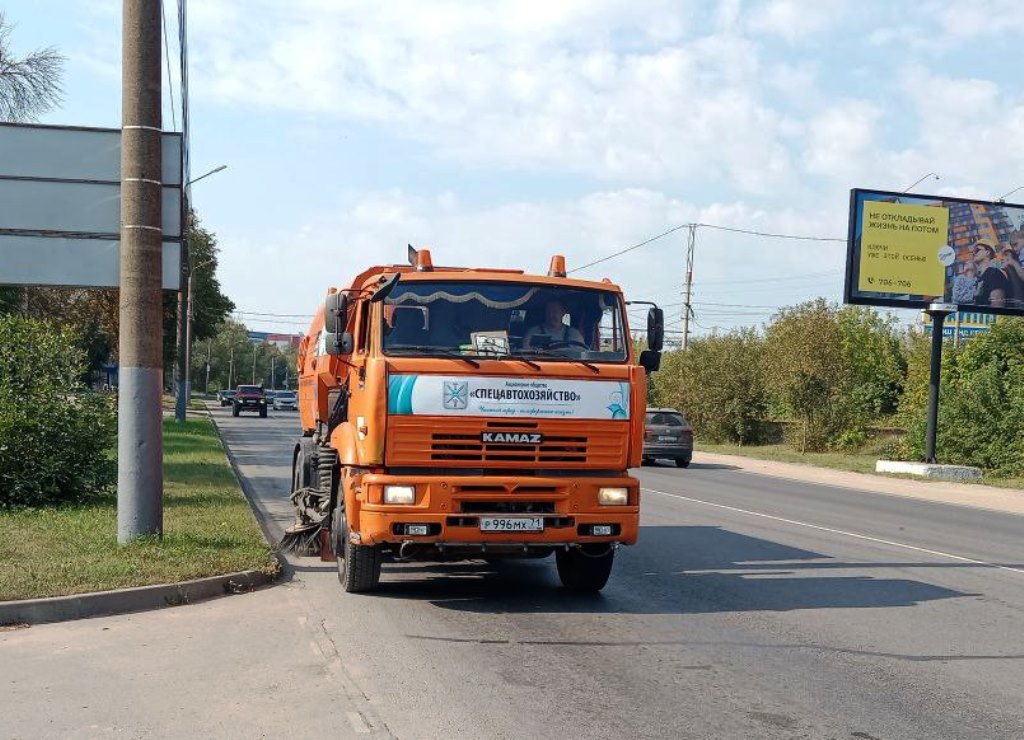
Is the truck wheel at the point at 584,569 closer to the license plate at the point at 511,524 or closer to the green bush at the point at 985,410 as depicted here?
the license plate at the point at 511,524

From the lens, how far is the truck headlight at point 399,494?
332 inches

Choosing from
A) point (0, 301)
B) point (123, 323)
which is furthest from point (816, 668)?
point (0, 301)

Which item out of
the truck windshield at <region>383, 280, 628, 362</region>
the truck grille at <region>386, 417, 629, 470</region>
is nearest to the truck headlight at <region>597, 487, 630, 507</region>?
the truck grille at <region>386, 417, 629, 470</region>

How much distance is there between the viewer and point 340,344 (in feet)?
31.0

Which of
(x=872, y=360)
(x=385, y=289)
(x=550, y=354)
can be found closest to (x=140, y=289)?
(x=385, y=289)

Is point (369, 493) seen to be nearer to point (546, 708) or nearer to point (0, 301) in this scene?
point (546, 708)

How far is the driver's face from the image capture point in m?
9.21

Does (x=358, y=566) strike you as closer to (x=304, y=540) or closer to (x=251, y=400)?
(x=304, y=540)

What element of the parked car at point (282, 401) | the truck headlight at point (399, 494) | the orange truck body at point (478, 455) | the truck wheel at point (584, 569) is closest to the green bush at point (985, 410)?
the truck wheel at point (584, 569)

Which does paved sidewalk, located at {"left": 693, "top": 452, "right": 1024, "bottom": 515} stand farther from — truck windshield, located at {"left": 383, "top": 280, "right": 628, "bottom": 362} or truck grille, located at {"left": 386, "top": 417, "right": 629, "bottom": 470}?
truck grille, located at {"left": 386, "top": 417, "right": 629, "bottom": 470}

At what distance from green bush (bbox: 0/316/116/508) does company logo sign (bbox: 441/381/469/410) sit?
24.3 ft

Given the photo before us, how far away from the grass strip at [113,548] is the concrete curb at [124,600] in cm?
16

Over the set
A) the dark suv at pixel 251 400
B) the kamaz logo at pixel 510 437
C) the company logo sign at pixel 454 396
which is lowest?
the dark suv at pixel 251 400

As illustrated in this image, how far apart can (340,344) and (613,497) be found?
263 cm
